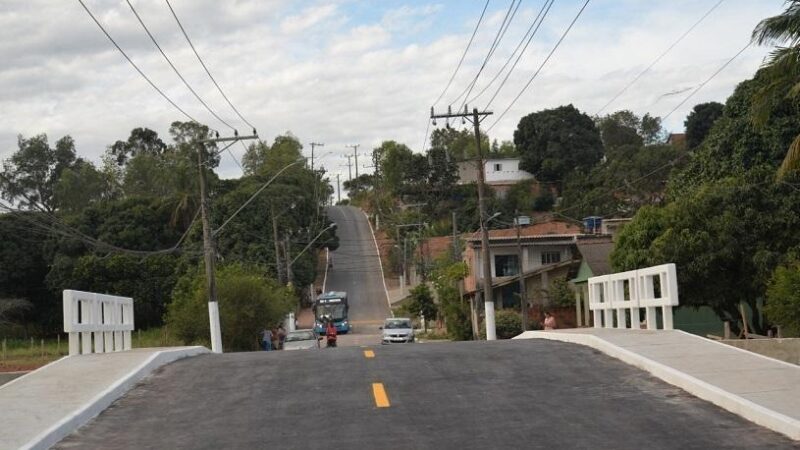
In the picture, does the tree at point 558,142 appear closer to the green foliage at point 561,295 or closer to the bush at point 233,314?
Result: the green foliage at point 561,295

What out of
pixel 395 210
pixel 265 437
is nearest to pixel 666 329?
pixel 265 437

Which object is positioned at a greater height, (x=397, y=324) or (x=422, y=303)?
(x=422, y=303)

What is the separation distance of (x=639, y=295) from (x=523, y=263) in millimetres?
47585

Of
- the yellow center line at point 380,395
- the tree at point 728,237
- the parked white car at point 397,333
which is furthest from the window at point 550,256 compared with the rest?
the yellow center line at point 380,395

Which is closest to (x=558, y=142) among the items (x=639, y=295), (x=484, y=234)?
(x=484, y=234)

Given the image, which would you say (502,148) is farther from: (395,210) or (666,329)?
(666,329)

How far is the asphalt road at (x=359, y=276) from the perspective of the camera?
258 ft

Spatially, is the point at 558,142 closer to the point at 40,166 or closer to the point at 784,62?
the point at 40,166

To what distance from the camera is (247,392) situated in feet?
44.0

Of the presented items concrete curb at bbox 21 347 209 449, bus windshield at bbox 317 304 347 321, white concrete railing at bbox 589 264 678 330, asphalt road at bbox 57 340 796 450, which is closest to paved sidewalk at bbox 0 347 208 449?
concrete curb at bbox 21 347 209 449

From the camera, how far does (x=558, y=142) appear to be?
102 meters

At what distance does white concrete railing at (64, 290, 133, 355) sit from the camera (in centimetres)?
1759

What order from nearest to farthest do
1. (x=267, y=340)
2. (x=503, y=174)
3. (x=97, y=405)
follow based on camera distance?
(x=97, y=405), (x=267, y=340), (x=503, y=174)

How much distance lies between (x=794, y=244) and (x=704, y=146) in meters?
14.6
